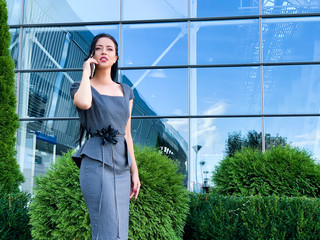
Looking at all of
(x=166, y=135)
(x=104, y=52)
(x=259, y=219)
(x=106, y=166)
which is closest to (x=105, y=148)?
(x=106, y=166)

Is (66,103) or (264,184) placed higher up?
(66,103)

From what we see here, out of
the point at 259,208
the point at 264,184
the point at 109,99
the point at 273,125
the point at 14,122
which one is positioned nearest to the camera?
the point at 109,99

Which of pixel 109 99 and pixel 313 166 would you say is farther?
pixel 313 166

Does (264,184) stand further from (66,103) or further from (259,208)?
(66,103)

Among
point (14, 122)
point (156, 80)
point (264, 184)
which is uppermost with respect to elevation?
point (156, 80)

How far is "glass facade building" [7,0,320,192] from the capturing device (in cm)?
833

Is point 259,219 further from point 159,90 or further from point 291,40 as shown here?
point 291,40

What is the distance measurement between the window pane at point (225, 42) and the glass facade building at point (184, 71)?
2 cm

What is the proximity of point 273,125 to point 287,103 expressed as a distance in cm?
56

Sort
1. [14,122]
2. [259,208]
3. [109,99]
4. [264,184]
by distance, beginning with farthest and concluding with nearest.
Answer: [14,122] < [264,184] < [259,208] < [109,99]

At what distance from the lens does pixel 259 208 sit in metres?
4.05

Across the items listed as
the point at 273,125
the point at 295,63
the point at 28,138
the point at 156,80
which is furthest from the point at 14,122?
the point at 295,63

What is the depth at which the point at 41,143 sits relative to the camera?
8.49 m

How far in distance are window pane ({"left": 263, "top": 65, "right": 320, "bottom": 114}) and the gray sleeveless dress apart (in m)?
6.48
